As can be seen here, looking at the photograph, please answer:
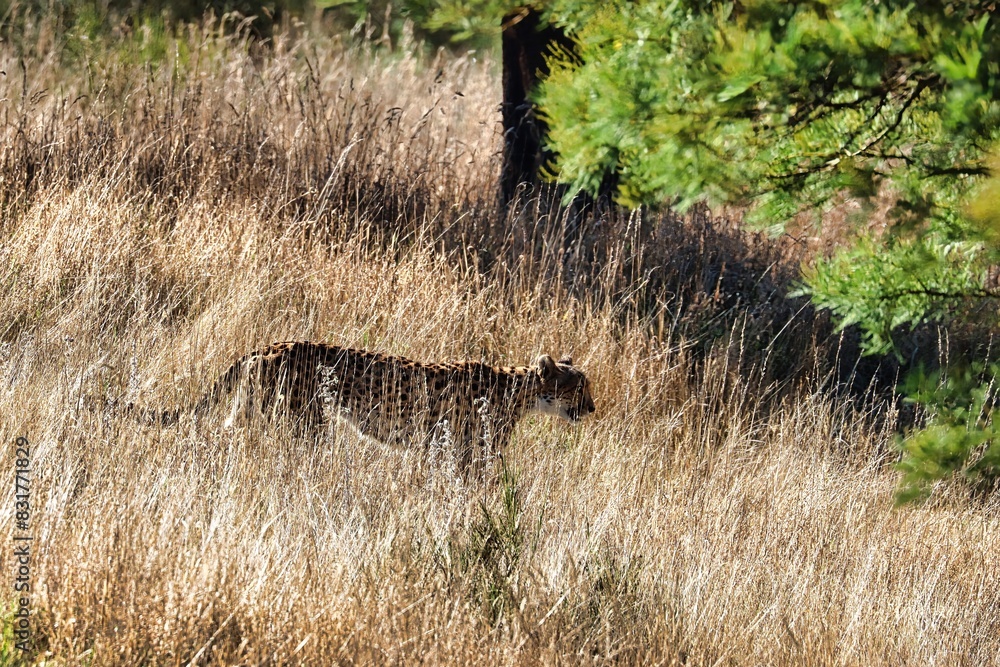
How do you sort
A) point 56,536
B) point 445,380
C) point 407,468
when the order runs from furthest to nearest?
point 445,380 < point 407,468 < point 56,536

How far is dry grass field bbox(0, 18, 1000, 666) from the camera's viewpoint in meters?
3.40

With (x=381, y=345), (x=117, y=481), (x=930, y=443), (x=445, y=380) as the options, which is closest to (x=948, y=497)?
(x=930, y=443)

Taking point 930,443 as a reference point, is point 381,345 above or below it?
below

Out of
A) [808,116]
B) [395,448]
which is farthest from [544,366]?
[808,116]

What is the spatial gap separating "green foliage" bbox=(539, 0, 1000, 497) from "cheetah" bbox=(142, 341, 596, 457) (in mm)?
1596

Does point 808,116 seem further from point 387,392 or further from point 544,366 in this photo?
point 387,392

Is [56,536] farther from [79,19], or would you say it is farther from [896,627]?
[79,19]

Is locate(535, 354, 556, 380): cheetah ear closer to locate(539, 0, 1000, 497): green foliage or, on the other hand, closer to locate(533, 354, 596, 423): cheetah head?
locate(533, 354, 596, 423): cheetah head

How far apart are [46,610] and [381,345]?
3.45 m

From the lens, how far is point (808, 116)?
12.6ft

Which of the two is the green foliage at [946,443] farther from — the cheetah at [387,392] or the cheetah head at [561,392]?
the cheetah head at [561,392]

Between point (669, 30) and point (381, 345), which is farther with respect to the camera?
point (381, 345)

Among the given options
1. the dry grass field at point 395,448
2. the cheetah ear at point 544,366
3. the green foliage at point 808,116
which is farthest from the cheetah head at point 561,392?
the green foliage at point 808,116

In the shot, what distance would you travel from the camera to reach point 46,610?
3.11m
